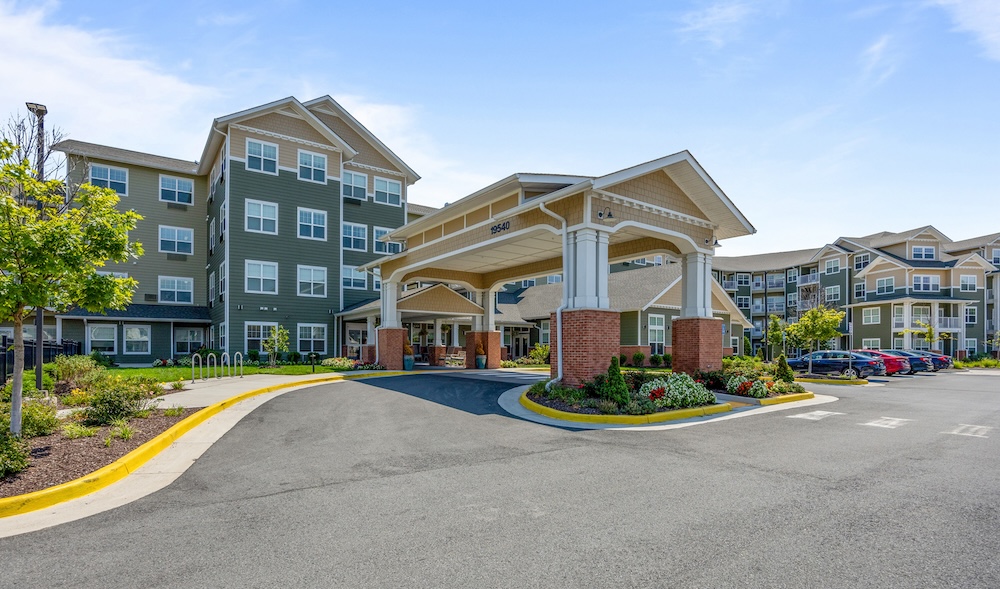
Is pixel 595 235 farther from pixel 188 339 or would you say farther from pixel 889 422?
pixel 188 339

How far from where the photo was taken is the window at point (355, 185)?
33.3 meters

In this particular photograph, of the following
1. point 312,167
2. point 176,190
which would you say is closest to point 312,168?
point 312,167

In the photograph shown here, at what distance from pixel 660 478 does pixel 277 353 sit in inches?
1032

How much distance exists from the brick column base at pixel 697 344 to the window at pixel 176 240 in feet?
95.1

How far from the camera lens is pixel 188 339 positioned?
32156 mm

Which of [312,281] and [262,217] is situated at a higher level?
[262,217]

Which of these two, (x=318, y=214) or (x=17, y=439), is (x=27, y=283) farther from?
(x=318, y=214)

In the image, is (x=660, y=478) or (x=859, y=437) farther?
(x=859, y=437)

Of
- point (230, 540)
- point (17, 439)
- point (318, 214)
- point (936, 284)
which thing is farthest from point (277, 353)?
point (936, 284)

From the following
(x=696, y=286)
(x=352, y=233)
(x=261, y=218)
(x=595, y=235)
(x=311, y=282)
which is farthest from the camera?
(x=352, y=233)

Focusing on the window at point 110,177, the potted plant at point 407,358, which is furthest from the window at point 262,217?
the potted plant at point 407,358

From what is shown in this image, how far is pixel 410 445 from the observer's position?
8.84 meters

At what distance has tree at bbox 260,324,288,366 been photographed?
26.8 metres

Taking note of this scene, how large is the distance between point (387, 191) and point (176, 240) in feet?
41.4
